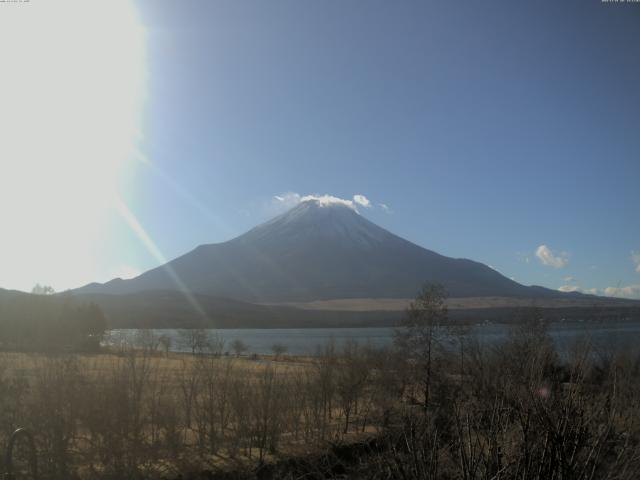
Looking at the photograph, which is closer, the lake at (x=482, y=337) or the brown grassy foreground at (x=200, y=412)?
the lake at (x=482, y=337)

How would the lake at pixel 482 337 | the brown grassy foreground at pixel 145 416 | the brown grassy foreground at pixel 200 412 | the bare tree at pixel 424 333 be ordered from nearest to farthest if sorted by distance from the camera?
the lake at pixel 482 337
the brown grassy foreground at pixel 200 412
the brown grassy foreground at pixel 145 416
the bare tree at pixel 424 333

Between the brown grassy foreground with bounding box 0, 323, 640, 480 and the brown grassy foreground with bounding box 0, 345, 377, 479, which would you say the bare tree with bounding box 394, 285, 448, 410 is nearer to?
the brown grassy foreground with bounding box 0, 323, 640, 480

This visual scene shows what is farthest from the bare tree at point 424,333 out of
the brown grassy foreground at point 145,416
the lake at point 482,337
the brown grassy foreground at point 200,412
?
the brown grassy foreground at point 145,416

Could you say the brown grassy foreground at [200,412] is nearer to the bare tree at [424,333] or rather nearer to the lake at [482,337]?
the lake at [482,337]

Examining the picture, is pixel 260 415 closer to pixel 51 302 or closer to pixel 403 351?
pixel 403 351

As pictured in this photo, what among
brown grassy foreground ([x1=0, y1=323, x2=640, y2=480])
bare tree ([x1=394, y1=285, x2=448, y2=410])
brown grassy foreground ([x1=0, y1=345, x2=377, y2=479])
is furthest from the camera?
bare tree ([x1=394, y1=285, x2=448, y2=410])

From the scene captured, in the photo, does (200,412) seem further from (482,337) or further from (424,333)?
(424,333)

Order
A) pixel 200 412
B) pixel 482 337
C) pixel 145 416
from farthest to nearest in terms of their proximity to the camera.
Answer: pixel 482 337, pixel 200 412, pixel 145 416

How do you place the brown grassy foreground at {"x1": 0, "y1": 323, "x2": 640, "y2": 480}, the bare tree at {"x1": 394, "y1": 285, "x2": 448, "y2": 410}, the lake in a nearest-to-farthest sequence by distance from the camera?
the lake, the brown grassy foreground at {"x1": 0, "y1": 323, "x2": 640, "y2": 480}, the bare tree at {"x1": 394, "y1": 285, "x2": 448, "y2": 410}

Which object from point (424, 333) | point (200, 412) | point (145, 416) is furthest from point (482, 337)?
point (145, 416)

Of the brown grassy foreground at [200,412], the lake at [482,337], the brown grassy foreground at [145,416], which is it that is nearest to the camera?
the lake at [482,337]

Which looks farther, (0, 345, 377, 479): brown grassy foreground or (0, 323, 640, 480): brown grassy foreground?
(0, 345, 377, 479): brown grassy foreground

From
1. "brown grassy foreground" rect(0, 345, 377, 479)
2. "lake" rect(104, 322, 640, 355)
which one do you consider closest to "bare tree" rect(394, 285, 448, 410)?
"lake" rect(104, 322, 640, 355)

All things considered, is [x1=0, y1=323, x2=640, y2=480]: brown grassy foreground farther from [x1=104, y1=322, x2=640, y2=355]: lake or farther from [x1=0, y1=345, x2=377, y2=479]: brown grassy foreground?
[x1=104, y1=322, x2=640, y2=355]: lake
